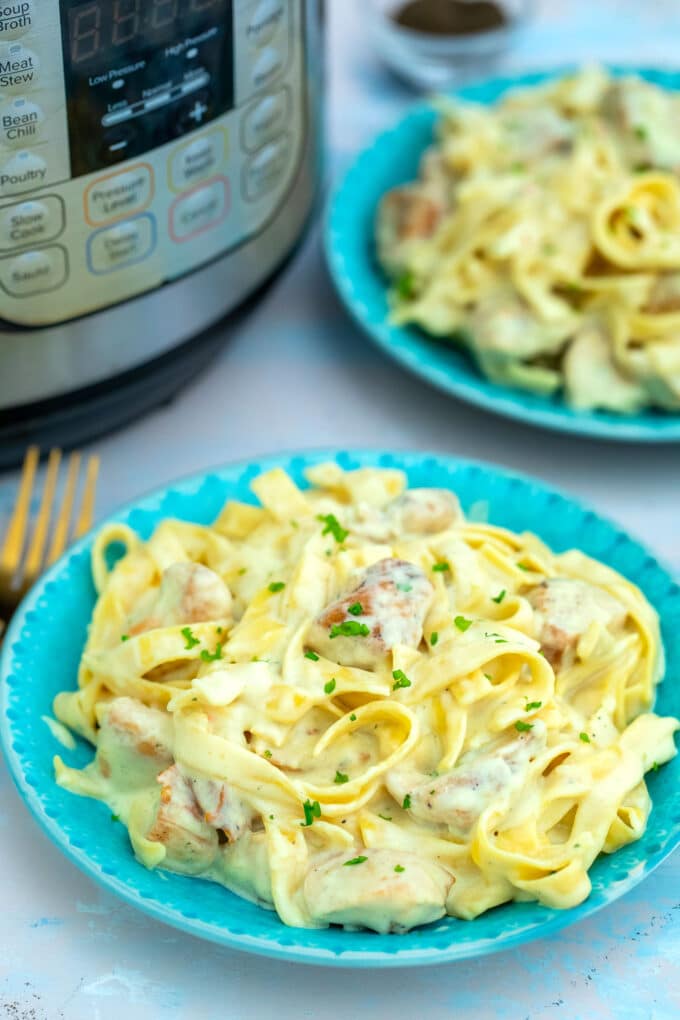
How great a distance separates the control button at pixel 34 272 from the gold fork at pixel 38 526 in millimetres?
198

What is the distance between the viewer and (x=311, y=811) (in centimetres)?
91

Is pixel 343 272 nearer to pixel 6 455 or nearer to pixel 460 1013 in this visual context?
pixel 6 455

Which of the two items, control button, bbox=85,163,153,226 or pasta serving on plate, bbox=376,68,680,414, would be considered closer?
control button, bbox=85,163,153,226

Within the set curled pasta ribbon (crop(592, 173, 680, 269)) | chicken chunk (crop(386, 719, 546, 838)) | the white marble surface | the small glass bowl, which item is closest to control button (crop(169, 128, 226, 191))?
the white marble surface

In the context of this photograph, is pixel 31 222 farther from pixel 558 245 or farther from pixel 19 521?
pixel 558 245

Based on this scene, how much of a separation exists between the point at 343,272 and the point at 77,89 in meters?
0.52

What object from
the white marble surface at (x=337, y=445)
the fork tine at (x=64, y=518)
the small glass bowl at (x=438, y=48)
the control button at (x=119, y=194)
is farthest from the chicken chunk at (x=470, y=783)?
the small glass bowl at (x=438, y=48)

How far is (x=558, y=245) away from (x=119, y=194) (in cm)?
52

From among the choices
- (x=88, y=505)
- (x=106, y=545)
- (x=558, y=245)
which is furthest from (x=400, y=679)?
(x=558, y=245)

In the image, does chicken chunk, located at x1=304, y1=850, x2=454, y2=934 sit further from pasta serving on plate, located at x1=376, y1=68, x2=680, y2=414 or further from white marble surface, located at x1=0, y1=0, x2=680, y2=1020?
pasta serving on plate, located at x1=376, y1=68, x2=680, y2=414

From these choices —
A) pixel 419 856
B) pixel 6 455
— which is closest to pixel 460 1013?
pixel 419 856

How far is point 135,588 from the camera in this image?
1122mm

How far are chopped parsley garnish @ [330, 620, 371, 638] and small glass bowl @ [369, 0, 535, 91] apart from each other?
1235mm

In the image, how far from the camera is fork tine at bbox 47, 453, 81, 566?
1237 mm
